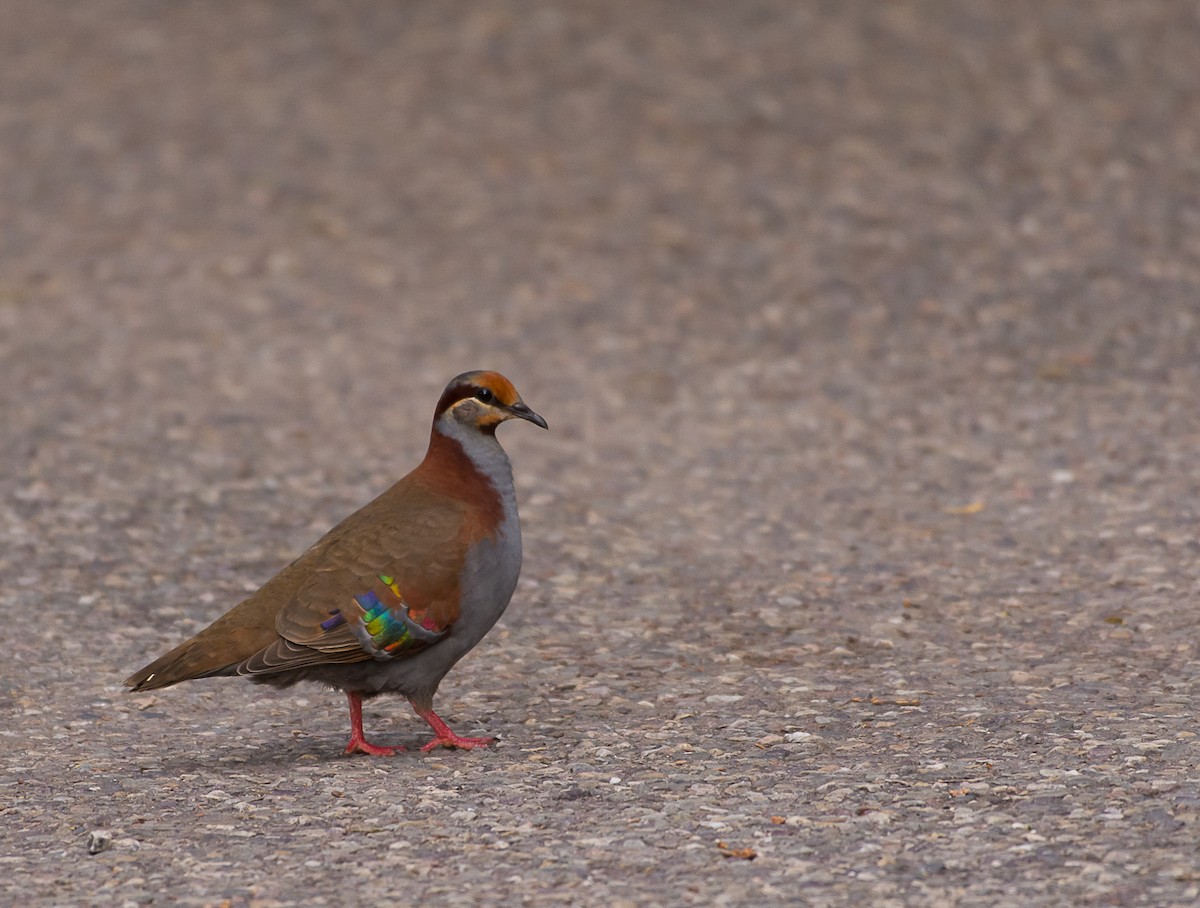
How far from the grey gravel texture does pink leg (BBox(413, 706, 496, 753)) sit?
0.08 meters

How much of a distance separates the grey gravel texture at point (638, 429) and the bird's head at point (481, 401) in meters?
1.44

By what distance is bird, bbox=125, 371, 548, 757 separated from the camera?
694cm

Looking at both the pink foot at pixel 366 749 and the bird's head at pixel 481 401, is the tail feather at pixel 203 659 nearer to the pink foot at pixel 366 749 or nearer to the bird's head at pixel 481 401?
the pink foot at pixel 366 749

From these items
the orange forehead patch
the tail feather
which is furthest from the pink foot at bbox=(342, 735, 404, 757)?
the orange forehead patch

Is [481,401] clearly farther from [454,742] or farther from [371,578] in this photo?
[454,742]

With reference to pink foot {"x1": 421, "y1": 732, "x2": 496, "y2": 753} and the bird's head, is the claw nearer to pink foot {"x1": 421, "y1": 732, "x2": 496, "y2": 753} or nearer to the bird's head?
pink foot {"x1": 421, "y1": 732, "x2": 496, "y2": 753}

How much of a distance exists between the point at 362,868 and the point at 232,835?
0.63 metres

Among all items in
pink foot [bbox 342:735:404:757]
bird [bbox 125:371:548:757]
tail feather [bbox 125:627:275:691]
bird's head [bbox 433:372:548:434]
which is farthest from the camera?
bird's head [bbox 433:372:548:434]

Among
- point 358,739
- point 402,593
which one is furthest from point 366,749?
point 402,593

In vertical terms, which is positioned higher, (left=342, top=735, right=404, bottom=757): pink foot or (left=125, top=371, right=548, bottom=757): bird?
(left=125, top=371, right=548, bottom=757): bird

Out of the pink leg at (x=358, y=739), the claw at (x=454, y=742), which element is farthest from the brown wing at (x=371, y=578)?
the claw at (x=454, y=742)

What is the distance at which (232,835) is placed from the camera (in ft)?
20.3

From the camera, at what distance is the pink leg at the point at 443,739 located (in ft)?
24.0

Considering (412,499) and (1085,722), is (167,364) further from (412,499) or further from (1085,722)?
(1085,722)
